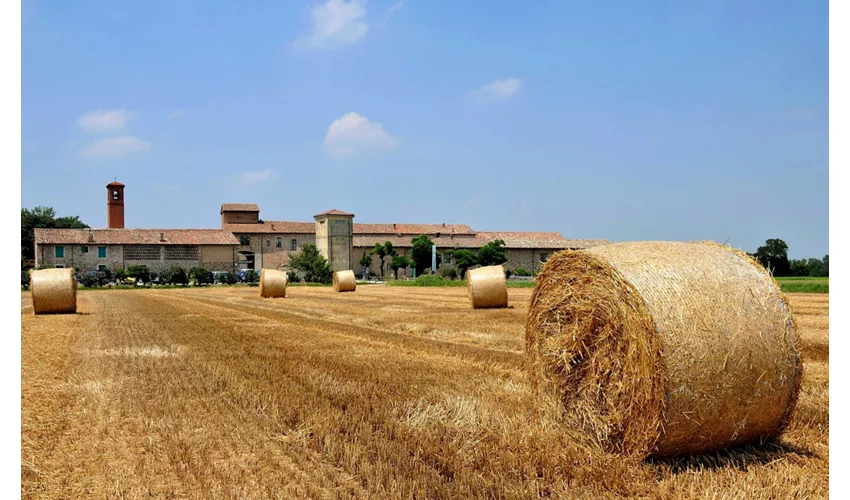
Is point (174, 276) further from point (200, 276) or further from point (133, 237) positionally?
point (133, 237)

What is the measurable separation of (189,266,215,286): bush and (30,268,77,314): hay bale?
42839 mm

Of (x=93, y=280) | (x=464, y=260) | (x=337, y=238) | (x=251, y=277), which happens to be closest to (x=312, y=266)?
(x=251, y=277)

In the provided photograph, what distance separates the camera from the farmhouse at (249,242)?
65250 mm

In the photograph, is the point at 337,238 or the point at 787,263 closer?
the point at 787,263

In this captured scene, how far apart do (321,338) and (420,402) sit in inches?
254

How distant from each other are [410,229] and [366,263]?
30.6 ft

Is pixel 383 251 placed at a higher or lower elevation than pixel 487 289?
higher

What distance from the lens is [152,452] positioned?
17.4ft

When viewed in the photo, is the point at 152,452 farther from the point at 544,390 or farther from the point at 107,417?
the point at 544,390

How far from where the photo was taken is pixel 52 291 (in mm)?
19547

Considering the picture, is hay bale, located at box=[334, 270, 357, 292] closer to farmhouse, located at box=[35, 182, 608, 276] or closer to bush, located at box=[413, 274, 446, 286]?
bush, located at box=[413, 274, 446, 286]

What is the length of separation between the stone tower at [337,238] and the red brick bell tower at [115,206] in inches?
897

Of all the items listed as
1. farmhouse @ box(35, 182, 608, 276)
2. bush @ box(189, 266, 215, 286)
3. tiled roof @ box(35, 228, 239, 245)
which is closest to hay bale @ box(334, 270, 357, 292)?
bush @ box(189, 266, 215, 286)

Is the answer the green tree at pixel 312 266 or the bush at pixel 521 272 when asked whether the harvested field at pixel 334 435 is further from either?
the bush at pixel 521 272
